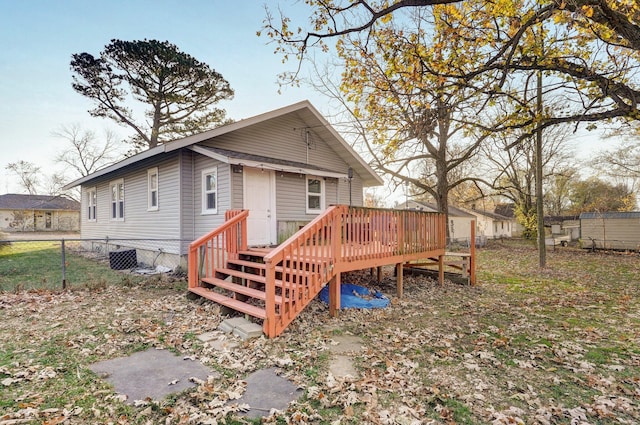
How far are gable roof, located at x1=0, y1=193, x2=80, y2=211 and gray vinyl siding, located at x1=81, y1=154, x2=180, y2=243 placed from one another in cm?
2696

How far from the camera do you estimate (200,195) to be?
9961 mm

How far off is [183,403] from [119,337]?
226 centimetres

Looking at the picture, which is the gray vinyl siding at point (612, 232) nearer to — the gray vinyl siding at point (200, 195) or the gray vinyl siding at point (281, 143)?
the gray vinyl siding at point (281, 143)

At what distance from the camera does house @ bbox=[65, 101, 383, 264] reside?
926 cm

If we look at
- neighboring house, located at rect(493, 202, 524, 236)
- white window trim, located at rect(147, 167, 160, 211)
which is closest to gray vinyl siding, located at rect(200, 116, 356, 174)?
white window trim, located at rect(147, 167, 160, 211)

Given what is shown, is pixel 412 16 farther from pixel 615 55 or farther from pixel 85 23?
pixel 85 23

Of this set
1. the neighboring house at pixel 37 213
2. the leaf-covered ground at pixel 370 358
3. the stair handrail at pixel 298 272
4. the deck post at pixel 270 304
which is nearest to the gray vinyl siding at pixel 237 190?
the leaf-covered ground at pixel 370 358

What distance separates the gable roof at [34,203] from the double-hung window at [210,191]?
3575 centimetres

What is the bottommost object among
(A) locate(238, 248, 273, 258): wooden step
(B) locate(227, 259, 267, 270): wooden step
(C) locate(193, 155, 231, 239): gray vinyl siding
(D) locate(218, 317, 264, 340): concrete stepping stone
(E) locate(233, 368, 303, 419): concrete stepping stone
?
(E) locate(233, 368, 303, 419): concrete stepping stone

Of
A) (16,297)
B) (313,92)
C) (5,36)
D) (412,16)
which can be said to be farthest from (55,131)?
(412,16)

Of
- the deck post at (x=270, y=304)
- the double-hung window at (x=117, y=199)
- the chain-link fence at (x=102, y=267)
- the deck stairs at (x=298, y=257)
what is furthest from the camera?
the double-hung window at (x=117, y=199)

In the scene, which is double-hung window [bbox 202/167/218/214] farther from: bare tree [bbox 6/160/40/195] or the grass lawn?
bare tree [bbox 6/160/40/195]

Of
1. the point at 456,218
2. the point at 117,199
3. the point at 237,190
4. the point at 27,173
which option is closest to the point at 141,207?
the point at 117,199

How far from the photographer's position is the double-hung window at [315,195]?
1149 centimetres
